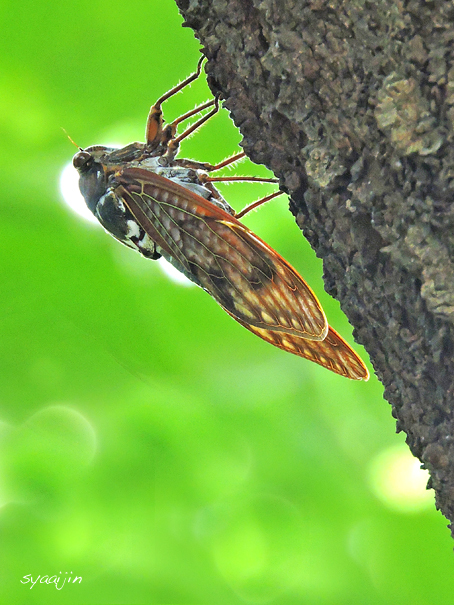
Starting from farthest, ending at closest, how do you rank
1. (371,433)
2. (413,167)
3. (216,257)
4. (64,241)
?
(371,433)
(64,241)
(216,257)
(413,167)

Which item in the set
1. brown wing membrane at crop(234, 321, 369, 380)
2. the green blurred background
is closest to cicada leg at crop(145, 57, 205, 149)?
brown wing membrane at crop(234, 321, 369, 380)

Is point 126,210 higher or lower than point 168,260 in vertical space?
higher

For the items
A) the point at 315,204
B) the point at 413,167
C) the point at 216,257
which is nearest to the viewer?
the point at 413,167

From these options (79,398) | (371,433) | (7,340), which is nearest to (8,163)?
(7,340)

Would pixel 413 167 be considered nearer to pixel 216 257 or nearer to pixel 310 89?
pixel 310 89

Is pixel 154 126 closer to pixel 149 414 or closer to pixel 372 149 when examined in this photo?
pixel 372 149

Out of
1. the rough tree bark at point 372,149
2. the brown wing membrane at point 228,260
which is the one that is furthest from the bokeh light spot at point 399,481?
the rough tree bark at point 372,149

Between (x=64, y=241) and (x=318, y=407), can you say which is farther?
(x=318, y=407)

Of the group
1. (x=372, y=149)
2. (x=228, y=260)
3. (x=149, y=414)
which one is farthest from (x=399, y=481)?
(x=372, y=149)
